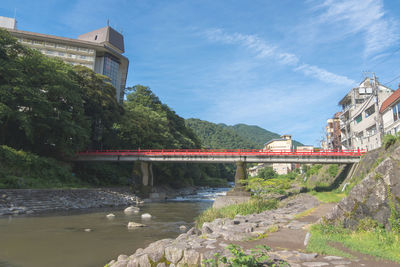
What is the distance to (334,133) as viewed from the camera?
213 feet

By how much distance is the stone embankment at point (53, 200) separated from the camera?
21.5 meters

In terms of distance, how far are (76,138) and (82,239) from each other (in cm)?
2632

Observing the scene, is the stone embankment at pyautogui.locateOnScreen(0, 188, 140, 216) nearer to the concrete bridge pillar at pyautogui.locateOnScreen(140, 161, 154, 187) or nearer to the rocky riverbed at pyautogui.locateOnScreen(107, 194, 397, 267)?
the concrete bridge pillar at pyautogui.locateOnScreen(140, 161, 154, 187)

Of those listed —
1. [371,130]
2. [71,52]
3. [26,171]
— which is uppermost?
[71,52]

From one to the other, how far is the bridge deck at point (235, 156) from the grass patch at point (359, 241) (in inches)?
1081

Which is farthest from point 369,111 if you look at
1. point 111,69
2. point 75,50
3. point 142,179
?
point 75,50

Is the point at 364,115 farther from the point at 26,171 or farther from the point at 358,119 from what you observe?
the point at 26,171

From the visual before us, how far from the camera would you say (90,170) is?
44.0 metres

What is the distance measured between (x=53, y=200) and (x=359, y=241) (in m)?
26.6

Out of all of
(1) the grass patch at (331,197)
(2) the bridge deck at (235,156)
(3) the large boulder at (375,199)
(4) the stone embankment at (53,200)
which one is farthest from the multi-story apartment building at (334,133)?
(3) the large boulder at (375,199)

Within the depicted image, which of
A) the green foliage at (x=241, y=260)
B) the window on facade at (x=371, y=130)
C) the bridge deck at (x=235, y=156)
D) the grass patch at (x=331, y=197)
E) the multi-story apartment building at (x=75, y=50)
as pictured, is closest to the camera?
the green foliage at (x=241, y=260)

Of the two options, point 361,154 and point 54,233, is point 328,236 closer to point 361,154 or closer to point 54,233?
point 54,233

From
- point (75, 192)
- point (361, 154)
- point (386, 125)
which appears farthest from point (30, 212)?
point (386, 125)

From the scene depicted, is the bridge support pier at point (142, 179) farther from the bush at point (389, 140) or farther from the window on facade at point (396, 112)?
the window on facade at point (396, 112)
